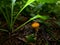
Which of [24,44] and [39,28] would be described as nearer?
[24,44]

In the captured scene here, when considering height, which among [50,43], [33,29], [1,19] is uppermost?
[1,19]

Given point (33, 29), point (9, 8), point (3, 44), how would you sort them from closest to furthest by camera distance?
point (3, 44), point (33, 29), point (9, 8)

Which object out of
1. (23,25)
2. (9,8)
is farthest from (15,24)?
(9,8)

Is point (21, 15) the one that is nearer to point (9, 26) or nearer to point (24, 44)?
point (9, 26)

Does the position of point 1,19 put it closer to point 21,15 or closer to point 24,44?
point 21,15

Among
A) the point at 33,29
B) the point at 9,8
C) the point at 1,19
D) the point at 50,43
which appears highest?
the point at 9,8

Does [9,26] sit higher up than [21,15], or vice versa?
[21,15]

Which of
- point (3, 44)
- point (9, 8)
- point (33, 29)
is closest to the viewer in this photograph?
point (3, 44)

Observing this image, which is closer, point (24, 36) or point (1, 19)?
point (24, 36)

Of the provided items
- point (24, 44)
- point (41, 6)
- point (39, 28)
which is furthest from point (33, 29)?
point (41, 6)
